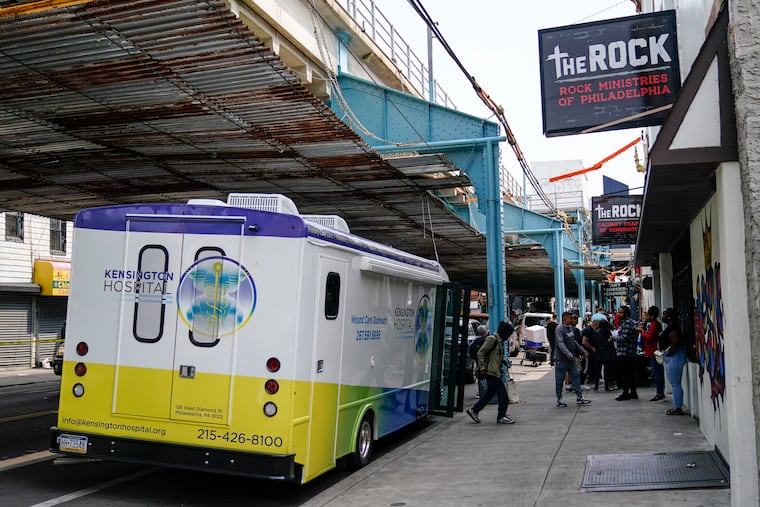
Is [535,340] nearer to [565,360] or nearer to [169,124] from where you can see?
[565,360]

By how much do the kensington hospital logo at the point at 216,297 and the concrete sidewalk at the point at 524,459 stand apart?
202 cm

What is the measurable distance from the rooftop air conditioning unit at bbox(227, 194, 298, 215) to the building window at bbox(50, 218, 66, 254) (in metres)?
19.3

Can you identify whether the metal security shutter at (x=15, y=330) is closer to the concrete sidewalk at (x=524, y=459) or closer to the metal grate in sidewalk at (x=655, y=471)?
the concrete sidewalk at (x=524, y=459)

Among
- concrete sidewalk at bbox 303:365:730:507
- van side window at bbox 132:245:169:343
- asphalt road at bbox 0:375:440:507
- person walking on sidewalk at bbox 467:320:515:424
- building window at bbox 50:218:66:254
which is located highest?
building window at bbox 50:218:66:254

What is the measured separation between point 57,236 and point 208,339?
801 inches

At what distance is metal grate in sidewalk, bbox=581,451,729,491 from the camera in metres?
7.36

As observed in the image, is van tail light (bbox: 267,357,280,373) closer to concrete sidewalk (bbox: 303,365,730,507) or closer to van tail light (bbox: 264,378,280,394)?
van tail light (bbox: 264,378,280,394)

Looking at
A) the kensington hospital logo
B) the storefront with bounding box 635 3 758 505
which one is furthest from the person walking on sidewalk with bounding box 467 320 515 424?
the kensington hospital logo

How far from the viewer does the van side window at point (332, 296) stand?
7.41 metres

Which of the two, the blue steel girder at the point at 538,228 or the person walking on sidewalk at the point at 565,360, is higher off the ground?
the blue steel girder at the point at 538,228

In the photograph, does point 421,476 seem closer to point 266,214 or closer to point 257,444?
point 257,444

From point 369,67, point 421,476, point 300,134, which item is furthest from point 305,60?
point 421,476

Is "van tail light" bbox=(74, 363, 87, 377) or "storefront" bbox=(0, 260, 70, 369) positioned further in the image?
"storefront" bbox=(0, 260, 70, 369)

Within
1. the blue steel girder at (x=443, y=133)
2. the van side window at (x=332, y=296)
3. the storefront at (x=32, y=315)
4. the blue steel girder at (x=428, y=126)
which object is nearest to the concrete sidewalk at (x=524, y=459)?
the van side window at (x=332, y=296)
